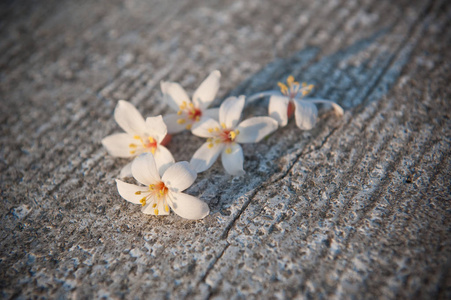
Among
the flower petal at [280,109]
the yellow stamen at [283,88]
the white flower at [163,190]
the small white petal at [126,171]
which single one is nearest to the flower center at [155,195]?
the white flower at [163,190]

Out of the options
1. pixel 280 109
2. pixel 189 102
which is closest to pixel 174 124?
pixel 189 102

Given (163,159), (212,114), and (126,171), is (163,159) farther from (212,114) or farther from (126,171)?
(212,114)

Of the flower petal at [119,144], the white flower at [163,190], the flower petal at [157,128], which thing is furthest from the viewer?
the flower petal at [119,144]

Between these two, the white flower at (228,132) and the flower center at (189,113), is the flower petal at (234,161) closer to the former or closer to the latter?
the white flower at (228,132)

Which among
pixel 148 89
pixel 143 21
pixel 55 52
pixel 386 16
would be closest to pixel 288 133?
pixel 148 89

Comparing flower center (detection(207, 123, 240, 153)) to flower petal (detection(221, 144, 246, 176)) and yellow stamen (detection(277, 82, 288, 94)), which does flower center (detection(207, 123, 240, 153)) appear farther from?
yellow stamen (detection(277, 82, 288, 94))

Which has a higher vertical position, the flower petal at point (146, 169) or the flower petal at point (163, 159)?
the flower petal at point (146, 169)

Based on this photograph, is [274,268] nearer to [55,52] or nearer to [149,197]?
[149,197]
